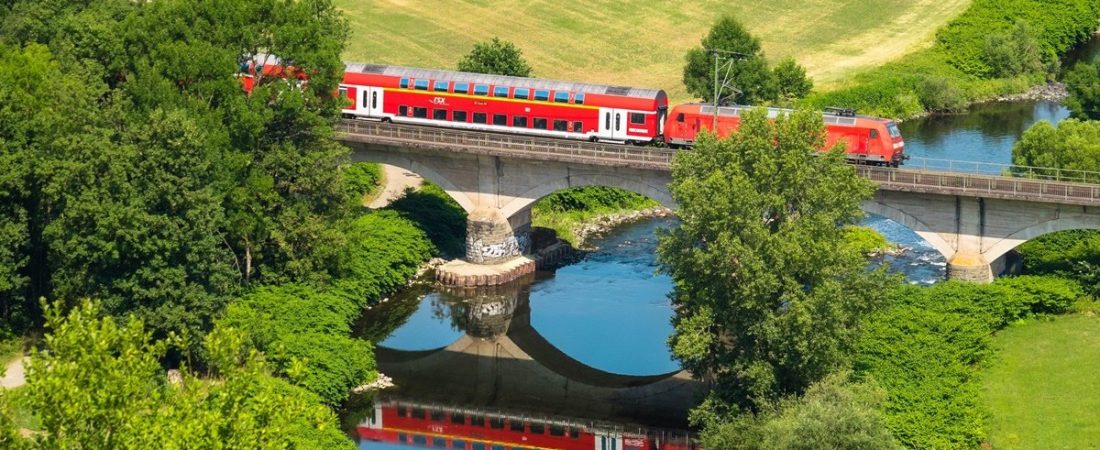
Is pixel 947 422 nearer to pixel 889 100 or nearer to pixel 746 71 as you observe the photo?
pixel 746 71

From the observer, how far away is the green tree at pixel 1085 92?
429 ft

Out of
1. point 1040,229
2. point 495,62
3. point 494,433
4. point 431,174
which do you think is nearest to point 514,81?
point 431,174

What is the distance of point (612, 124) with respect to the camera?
105562 mm

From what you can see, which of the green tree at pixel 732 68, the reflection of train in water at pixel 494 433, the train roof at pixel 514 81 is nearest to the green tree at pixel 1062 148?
the train roof at pixel 514 81

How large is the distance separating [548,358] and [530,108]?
19.5 metres

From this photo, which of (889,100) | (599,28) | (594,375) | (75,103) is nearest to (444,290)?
(594,375)

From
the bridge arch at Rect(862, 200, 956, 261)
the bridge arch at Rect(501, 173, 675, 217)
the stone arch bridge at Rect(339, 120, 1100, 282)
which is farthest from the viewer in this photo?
the bridge arch at Rect(501, 173, 675, 217)

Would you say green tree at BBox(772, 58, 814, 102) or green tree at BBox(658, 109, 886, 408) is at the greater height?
green tree at BBox(772, 58, 814, 102)

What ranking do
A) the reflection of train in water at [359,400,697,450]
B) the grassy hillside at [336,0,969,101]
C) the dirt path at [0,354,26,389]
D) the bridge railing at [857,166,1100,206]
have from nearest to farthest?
the reflection of train in water at [359,400,697,450] < the dirt path at [0,354,26,389] < the bridge railing at [857,166,1100,206] < the grassy hillside at [336,0,969,101]

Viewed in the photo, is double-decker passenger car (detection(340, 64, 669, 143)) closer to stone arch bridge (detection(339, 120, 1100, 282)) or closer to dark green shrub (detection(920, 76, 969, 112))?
stone arch bridge (detection(339, 120, 1100, 282))

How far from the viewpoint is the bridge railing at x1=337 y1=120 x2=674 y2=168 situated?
99.8m

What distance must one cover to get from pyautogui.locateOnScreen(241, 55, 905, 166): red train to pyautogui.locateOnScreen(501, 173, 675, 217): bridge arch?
356 centimetres

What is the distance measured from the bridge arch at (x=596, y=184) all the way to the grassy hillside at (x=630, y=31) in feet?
160

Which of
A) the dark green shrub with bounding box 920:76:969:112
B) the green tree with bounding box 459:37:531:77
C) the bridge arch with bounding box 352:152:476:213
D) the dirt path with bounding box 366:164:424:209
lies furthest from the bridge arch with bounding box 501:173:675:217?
the dark green shrub with bounding box 920:76:969:112
